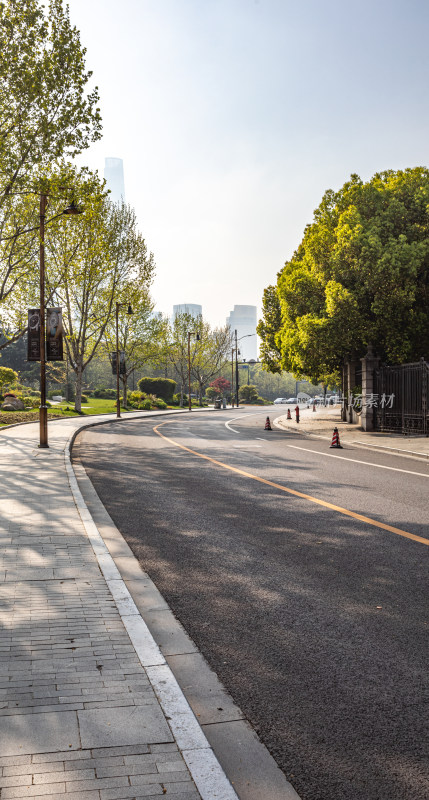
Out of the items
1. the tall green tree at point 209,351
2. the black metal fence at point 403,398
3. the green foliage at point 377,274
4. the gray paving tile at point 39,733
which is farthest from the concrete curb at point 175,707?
the tall green tree at point 209,351

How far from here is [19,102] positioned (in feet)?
66.0

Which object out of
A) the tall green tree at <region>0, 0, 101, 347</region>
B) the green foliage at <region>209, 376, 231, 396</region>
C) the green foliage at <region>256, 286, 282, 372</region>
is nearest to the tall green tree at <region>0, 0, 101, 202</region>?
the tall green tree at <region>0, 0, 101, 347</region>

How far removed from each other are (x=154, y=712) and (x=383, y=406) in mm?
22621

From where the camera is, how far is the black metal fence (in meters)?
21.2

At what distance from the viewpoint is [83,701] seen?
3037 millimetres

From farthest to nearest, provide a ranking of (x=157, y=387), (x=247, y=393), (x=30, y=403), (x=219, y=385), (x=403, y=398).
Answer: (x=247, y=393)
(x=219, y=385)
(x=157, y=387)
(x=30, y=403)
(x=403, y=398)

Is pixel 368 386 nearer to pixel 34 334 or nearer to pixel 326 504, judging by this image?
pixel 34 334

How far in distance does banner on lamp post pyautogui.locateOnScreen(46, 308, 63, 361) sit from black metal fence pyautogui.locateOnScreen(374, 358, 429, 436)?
12.0 metres

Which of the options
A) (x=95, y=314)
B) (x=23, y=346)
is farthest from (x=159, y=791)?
(x=23, y=346)

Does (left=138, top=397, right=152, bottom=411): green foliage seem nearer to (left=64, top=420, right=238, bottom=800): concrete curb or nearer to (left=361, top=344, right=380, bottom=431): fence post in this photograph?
(left=361, top=344, right=380, bottom=431): fence post

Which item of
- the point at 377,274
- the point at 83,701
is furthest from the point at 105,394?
the point at 83,701

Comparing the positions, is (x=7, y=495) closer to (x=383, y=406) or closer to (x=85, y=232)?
(x=383, y=406)

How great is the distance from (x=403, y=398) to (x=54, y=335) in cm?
1306

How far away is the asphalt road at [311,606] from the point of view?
9.23 feet
